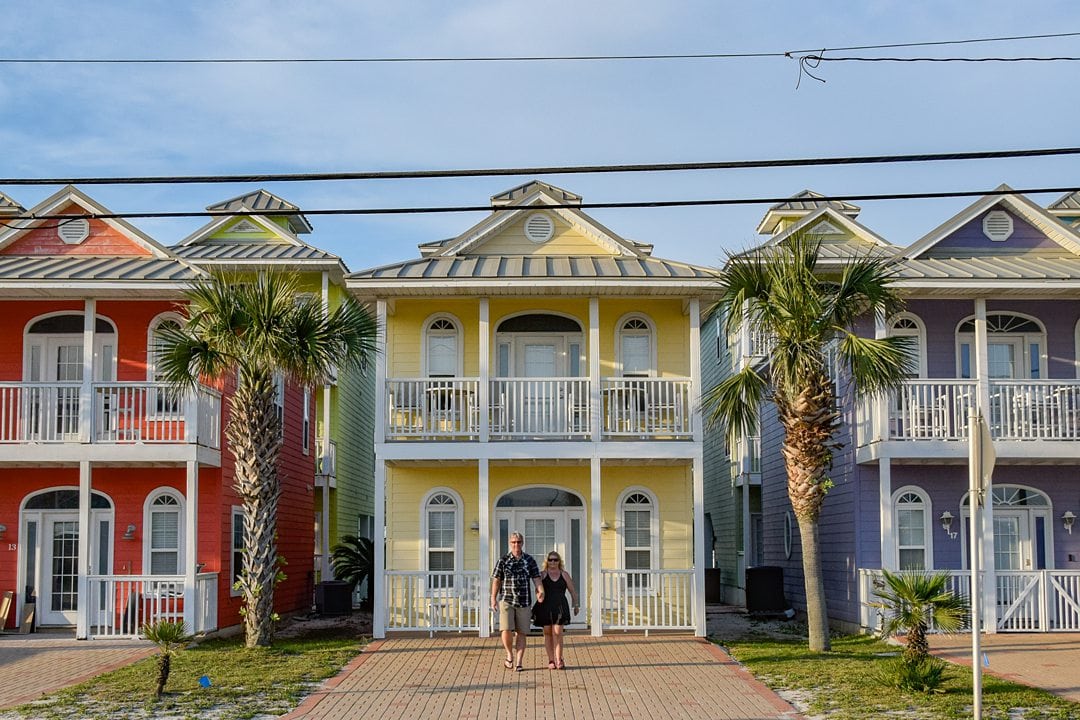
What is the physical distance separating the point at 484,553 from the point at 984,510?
8340 mm

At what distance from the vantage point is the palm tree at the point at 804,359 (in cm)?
1755

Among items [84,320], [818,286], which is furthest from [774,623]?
[84,320]

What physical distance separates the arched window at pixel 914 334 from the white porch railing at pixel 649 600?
5.73 meters

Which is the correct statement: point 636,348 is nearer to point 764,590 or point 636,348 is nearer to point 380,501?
point 380,501

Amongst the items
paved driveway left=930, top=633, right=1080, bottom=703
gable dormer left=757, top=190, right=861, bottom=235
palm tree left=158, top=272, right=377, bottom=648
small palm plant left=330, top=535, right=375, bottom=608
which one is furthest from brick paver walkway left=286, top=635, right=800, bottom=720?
gable dormer left=757, top=190, right=861, bottom=235

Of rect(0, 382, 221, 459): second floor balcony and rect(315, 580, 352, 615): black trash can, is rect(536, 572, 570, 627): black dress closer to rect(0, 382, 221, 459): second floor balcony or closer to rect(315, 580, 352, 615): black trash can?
rect(0, 382, 221, 459): second floor balcony

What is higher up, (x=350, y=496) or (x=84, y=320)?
(x=84, y=320)

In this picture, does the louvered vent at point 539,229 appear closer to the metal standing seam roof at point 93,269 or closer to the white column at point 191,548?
the metal standing seam roof at point 93,269

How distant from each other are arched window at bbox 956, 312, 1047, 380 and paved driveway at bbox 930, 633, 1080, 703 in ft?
15.8

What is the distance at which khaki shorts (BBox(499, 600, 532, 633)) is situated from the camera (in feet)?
52.7

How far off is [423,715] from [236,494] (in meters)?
10.4

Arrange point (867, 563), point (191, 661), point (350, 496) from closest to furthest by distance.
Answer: point (191, 661) < point (867, 563) < point (350, 496)

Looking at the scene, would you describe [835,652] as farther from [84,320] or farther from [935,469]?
[84,320]

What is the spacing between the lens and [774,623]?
23.7m
